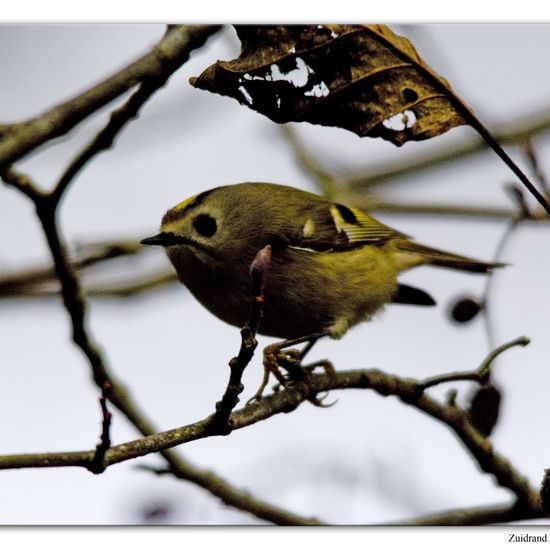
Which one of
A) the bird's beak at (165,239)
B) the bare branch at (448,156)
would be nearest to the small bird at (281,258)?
the bird's beak at (165,239)

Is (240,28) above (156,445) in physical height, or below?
above

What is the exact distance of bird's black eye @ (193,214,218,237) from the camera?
1.35 metres

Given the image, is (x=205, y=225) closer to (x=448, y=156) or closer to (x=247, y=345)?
(x=247, y=345)

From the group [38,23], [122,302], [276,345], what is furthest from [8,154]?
[122,302]

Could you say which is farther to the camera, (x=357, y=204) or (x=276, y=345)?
(x=357, y=204)

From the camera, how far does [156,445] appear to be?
34.0 inches

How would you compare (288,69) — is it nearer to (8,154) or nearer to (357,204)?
(8,154)

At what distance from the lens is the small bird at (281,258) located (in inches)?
52.2

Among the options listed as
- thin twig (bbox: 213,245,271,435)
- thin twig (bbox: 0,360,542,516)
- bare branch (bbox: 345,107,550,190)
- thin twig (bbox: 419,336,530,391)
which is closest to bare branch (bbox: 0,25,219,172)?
thin twig (bbox: 213,245,271,435)

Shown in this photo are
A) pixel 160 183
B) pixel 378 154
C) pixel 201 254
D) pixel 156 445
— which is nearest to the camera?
pixel 156 445

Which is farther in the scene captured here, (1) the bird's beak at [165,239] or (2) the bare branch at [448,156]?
(2) the bare branch at [448,156]

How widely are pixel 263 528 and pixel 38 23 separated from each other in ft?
3.10

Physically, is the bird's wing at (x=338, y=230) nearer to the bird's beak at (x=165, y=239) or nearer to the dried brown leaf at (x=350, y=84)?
the bird's beak at (x=165, y=239)

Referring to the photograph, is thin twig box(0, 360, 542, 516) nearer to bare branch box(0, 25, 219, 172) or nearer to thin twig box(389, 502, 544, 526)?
thin twig box(389, 502, 544, 526)
